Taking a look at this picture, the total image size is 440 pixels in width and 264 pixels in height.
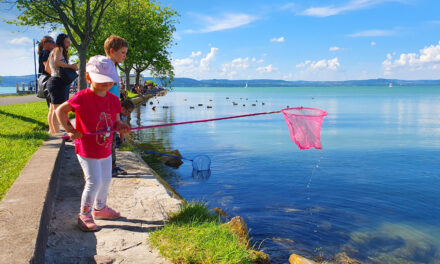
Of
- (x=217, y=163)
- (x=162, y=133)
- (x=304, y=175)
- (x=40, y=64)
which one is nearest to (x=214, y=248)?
(x=40, y=64)

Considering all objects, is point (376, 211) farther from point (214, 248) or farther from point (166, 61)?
point (166, 61)

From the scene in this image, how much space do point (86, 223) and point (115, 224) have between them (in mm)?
389

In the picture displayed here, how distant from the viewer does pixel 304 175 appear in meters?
12.4

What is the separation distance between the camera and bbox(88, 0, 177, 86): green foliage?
117 feet

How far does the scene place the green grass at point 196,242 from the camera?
373 cm

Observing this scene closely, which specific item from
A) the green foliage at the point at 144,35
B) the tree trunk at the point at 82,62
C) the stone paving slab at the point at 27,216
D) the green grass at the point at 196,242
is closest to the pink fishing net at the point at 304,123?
the green grass at the point at 196,242

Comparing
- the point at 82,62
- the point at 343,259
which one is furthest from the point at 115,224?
the point at 82,62

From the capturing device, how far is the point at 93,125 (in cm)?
416

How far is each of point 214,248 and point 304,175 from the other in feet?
29.3

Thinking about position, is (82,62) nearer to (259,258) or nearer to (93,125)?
(93,125)

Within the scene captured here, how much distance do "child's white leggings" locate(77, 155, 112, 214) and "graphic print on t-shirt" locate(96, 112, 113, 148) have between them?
0.68 ft

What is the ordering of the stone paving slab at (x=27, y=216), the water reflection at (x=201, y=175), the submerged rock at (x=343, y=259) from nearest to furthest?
the stone paving slab at (x=27, y=216), the submerged rock at (x=343, y=259), the water reflection at (x=201, y=175)

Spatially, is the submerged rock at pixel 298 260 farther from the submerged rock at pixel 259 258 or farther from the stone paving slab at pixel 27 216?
the stone paving slab at pixel 27 216

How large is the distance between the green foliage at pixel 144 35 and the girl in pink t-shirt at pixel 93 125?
32.3 meters
